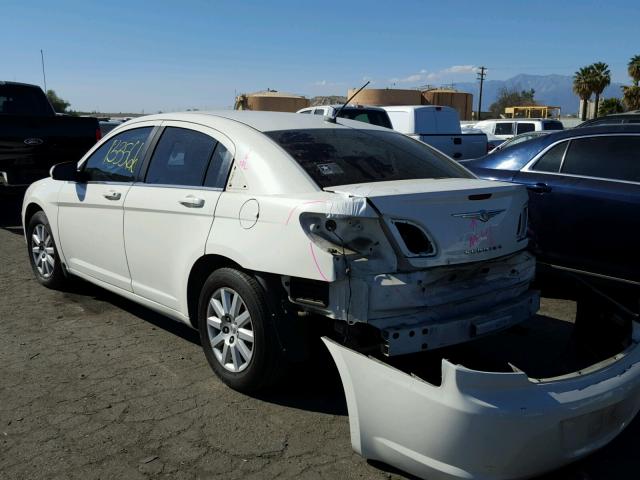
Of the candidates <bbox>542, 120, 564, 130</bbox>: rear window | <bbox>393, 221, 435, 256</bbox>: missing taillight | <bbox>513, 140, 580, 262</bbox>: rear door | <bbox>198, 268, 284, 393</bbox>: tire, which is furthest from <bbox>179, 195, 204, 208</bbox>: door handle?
<bbox>542, 120, 564, 130</bbox>: rear window

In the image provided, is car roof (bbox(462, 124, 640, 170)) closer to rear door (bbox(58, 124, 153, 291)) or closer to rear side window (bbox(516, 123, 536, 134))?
rear door (bbox(58, 124, 153, 291))

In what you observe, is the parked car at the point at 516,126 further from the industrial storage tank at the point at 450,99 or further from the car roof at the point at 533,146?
the industrial storage tank at the point at 450,99

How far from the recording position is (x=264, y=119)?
4.24m

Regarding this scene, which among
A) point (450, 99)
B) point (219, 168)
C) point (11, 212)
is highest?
point (450, 99)

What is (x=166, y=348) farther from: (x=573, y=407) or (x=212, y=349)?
(x=573, y=407)

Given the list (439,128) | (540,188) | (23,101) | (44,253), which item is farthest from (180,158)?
(439,128)

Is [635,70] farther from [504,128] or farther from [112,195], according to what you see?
[112,195]

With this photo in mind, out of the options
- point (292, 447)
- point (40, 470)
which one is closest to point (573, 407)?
point (292, 447)

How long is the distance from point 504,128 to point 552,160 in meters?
18.8

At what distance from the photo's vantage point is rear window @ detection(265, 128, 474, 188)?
3.61 metres

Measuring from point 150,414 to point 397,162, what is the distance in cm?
212

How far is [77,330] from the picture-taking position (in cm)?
490

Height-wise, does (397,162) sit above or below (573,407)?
above

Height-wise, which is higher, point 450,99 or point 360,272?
point 450,99
